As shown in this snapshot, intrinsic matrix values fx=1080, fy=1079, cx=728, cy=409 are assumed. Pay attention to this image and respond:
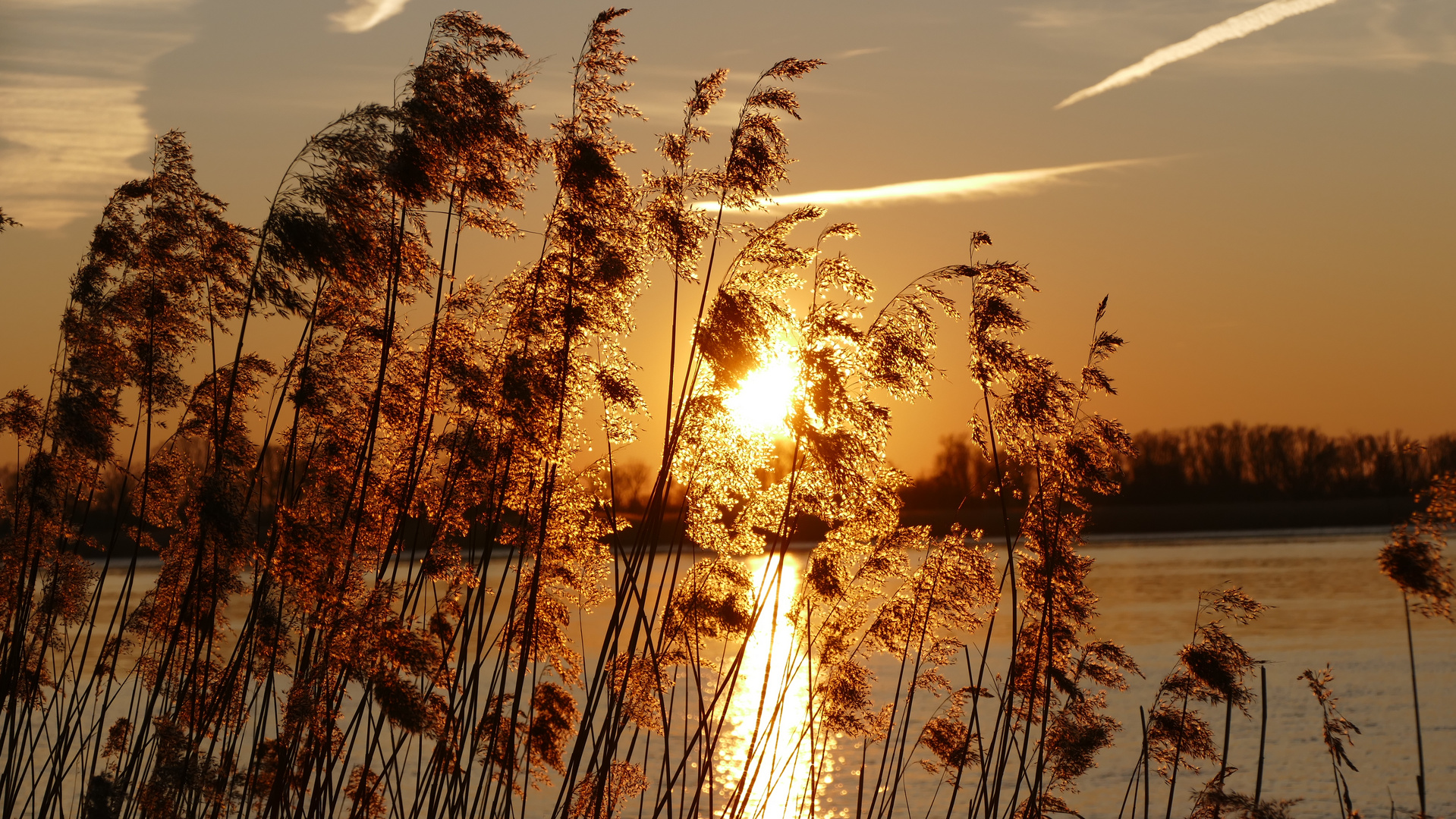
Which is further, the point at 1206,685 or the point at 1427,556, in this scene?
the point at 1206,685

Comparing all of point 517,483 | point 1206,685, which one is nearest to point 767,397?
point 517,483

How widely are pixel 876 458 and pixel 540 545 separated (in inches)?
54.5

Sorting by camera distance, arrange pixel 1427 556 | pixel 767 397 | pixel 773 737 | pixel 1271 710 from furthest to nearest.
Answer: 1. pixel 1271 710
2. pixel 773 737
3. pixel 767 397
4. pixel 1427 556

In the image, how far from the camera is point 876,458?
4.40 meters

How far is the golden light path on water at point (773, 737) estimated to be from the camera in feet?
15.5

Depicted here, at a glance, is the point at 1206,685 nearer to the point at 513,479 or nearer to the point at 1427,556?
the point at 1427,556

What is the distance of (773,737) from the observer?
1316 centimetres

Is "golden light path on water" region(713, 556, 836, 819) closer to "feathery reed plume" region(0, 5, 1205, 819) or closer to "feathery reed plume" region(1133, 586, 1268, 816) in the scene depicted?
"feathery reed plume" region(0, 5, 1205, 819)

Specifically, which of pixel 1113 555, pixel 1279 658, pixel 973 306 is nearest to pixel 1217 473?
pixel 1113 555

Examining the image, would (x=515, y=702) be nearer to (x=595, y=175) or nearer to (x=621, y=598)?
(x=621, y=598)

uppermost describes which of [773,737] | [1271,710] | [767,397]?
[767,397]

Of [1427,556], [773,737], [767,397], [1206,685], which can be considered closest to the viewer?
[1427,556]

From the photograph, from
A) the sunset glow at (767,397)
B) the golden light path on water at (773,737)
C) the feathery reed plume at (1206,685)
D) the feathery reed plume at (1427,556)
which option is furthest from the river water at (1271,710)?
the feathery reed plume at (1427,556)

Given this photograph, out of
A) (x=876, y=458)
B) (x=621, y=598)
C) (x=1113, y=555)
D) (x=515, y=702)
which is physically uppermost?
(x=876, y=458)
